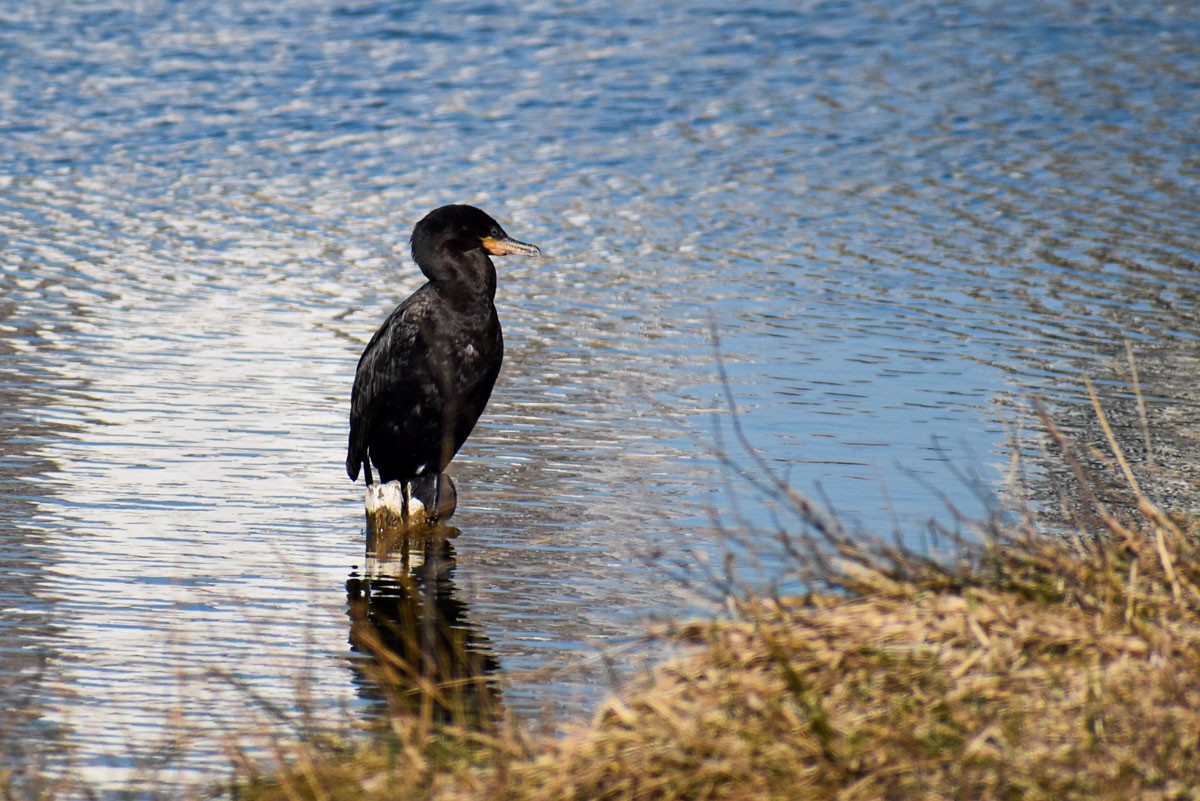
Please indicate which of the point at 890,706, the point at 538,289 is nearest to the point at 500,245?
the point at 538,289

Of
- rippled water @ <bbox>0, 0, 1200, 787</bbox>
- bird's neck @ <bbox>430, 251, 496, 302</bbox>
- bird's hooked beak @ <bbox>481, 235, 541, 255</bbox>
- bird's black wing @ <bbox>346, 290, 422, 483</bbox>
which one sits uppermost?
bird's hooked beak @ <bbox>481, 235, 541, 255</bbox>

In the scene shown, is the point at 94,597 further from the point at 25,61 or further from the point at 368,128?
the point at 25,61

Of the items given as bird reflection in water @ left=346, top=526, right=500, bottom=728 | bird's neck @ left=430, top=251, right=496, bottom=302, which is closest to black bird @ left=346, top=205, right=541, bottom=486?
bird's neck @ left=430, top=251, right=496, bottom=302

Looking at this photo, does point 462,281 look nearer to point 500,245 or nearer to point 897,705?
point 500,245

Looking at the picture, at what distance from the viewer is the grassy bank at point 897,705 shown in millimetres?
3820

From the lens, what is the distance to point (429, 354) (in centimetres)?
792

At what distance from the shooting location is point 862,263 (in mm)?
13039


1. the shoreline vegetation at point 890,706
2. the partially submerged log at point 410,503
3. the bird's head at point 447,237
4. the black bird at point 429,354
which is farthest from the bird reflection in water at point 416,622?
the bird's head at point 447,237

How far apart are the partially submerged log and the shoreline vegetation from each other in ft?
10.3

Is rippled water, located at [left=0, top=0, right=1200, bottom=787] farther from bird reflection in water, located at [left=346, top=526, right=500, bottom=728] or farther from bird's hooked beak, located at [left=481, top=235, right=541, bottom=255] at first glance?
bird's hooked beak, located at [left=481, top=235, right=541, bottom=255]

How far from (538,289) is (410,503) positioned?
15.8 feet

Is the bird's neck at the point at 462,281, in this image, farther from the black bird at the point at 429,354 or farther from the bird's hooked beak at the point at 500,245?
the bird's hooked beak at the point at 500,245

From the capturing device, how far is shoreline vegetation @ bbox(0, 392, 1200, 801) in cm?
382

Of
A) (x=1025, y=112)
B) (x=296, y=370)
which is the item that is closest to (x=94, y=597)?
(x=296, y=370)
